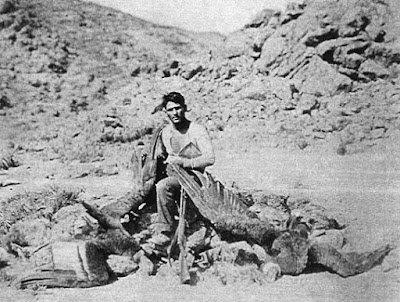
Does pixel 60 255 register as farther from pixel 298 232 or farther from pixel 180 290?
pixel 298 232

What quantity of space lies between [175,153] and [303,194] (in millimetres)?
1619

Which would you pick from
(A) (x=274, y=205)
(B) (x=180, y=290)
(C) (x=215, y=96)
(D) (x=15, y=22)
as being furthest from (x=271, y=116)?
(D) (x=15, y=22)

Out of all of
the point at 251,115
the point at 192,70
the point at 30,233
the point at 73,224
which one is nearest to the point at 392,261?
the point at 73,224

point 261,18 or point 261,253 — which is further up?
point 261,18

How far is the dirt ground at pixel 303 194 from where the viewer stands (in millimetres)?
3359

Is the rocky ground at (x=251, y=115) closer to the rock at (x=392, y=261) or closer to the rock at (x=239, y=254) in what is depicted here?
the rock at (x=392, y=261)

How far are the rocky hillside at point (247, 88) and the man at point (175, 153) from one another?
348 centimetres

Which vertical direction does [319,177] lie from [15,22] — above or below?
below

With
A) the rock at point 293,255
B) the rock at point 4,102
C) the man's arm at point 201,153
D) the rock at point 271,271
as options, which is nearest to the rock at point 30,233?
the man's arm at point 201,153

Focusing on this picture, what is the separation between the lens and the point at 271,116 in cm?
868

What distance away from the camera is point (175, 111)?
392cm

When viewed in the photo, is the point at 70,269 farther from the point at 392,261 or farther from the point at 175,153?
the point at 392,261

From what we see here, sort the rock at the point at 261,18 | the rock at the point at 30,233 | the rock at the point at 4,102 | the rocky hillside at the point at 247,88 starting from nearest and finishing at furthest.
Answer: the rock at the point at 30,233
the rocky hillside at the point at 247,88
the rock at the point at 261,18
the rock at the point at 4,102

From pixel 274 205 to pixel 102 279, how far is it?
1622 mm
